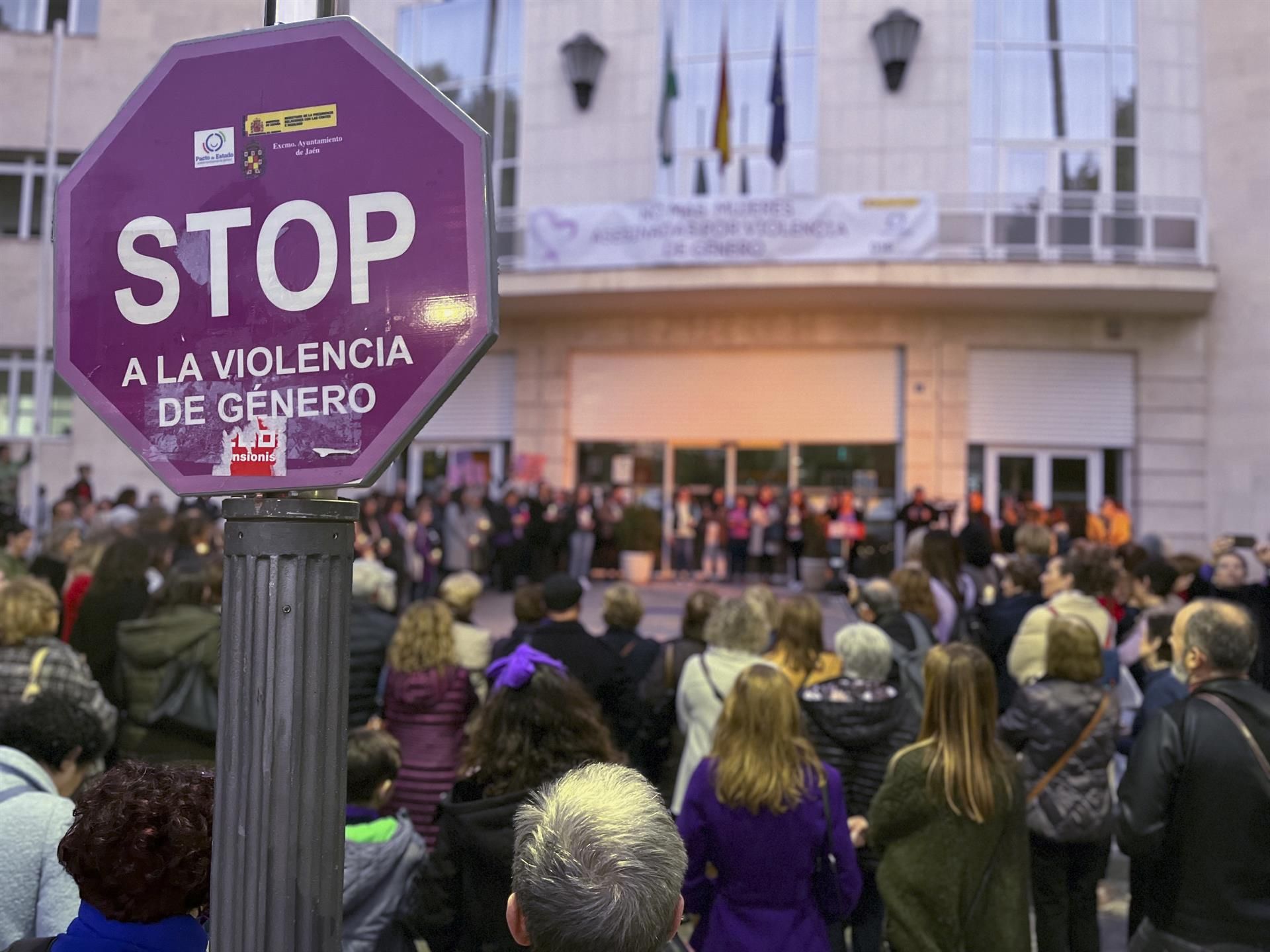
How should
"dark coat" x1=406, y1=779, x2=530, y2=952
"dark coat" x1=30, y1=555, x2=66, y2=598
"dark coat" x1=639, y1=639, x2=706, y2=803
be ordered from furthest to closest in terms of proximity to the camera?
"dark coat" x1=30, y1=555, x2=66, y2=598
"dark coat" x1=639, y1=639, x2=706, y2=803
"dark coat" x1=406, y1=779, x2=530, y2=952

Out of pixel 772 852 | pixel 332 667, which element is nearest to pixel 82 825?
pixel 332 667


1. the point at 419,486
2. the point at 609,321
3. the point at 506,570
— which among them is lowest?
the point at 506,570

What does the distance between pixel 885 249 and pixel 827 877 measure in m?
14.4

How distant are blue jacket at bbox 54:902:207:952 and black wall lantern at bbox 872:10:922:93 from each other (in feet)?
61.0

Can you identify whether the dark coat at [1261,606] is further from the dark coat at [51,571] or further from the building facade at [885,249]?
the building facade at [885,249]

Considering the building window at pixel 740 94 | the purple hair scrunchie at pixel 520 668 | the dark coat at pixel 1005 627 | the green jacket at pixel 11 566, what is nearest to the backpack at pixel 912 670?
the dark coat at pixel 1005 627

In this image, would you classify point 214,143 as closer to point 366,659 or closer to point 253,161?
point 253,161

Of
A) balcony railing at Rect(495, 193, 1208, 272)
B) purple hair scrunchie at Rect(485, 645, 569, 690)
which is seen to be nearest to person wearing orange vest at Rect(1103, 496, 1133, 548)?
balcony railing at Rect(495, 193, 1208, 272)

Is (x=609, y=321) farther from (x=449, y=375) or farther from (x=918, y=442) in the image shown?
(x=449, y=375)

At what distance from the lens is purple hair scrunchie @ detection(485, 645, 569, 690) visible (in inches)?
127

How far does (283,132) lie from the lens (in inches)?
59.2

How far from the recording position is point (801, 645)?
5.25 metres

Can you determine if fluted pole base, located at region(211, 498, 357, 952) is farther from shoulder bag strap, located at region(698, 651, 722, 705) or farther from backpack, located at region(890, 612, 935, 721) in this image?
backpack, located at region(890, 612, 935, 721)

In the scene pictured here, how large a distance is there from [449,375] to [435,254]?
162mm
